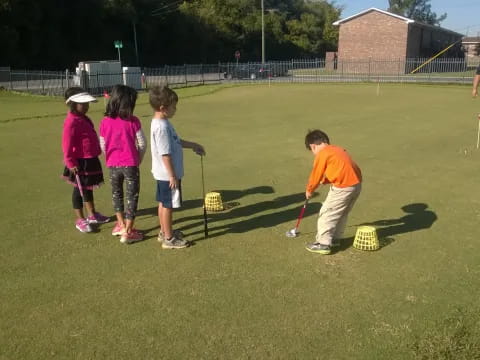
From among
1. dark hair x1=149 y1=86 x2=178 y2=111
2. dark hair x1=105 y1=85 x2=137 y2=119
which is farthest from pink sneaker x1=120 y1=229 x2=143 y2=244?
dark hair x1=149 y1=86 x2=178 y2=111

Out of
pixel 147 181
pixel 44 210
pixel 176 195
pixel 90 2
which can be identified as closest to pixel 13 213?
pixel 44 210

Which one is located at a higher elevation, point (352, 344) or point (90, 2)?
point (90, 2)

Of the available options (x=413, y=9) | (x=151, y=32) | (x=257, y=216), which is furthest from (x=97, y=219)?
(x=413, y=9)

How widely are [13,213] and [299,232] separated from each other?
3.64m

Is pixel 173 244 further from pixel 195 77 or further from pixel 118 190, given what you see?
pixel 195 77

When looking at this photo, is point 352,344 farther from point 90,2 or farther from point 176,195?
point 90,2

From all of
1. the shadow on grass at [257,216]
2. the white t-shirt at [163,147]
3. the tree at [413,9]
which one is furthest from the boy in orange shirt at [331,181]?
the tree at [413,9]

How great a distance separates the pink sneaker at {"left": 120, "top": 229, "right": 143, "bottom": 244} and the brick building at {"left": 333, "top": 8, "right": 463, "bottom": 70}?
5123cm

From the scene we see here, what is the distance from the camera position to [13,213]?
600cm

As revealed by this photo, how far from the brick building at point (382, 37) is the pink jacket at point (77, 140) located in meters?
51.0

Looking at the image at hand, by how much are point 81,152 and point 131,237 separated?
115 centimetres

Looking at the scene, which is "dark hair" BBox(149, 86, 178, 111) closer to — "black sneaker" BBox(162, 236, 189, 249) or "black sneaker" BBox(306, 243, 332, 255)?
"black sneaker" BBox(162, 236, 189, 249)

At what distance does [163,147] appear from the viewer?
14.7ft

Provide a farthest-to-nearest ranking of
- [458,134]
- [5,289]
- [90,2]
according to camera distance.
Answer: [90,2] → [458,134] → [5,289]
